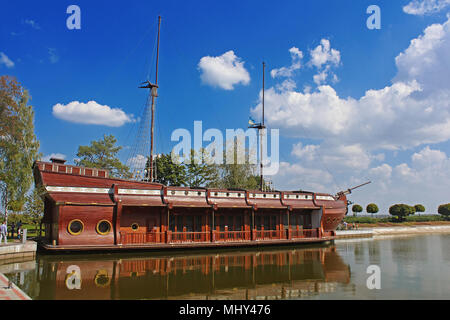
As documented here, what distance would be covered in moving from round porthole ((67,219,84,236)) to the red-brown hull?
4 centimetres

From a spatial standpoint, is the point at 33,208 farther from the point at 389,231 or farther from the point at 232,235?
the point at 389,231

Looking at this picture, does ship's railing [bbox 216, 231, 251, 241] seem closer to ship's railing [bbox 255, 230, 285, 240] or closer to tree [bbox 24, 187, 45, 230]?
ship's railing [bbox 255, 230, 285, 240]

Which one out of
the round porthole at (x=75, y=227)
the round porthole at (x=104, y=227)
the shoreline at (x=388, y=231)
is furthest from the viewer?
the shoreline at (x=388, y=231)

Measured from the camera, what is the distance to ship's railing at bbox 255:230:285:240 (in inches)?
736

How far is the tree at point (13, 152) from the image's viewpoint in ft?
62.8

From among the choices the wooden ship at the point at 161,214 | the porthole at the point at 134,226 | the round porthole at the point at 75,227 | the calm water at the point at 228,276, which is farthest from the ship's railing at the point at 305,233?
the round porthole at the point at 75,227

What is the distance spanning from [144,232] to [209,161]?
761 inches

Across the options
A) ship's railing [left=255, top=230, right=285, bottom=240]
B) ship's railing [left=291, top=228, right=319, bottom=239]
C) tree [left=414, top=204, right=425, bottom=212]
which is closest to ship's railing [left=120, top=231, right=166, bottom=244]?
ship's railing [left=255, top=230, right=285, bottom=240]

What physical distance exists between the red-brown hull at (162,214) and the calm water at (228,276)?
96 cm

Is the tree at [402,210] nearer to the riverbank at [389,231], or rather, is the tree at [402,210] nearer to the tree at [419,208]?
the tree at [419,208]

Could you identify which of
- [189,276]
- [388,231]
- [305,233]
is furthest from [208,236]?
[388,231]

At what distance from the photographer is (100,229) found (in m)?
14.9
